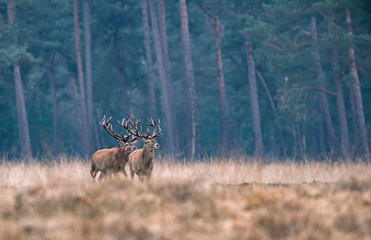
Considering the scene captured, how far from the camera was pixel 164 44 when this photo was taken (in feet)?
127

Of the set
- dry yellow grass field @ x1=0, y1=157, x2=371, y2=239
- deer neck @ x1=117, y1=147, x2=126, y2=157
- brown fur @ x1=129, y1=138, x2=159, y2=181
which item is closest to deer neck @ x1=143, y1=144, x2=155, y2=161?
brown fur @ x1=129, y1=138, x2=159, y2=181

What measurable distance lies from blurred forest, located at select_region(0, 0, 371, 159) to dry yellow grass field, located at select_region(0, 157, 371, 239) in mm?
17990

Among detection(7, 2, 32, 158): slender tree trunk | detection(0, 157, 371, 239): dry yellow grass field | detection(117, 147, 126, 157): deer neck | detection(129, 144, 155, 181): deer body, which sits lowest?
detection(0, 157, 371, 239): dry yellow grass field

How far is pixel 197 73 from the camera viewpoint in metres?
46.7

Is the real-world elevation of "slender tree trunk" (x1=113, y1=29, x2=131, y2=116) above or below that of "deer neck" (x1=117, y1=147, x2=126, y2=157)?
above

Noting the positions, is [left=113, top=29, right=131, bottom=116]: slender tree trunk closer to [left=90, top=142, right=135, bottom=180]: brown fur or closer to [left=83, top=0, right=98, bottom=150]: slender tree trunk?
[left=83, top=0, right=98, bottom=150]: slender tree trunk

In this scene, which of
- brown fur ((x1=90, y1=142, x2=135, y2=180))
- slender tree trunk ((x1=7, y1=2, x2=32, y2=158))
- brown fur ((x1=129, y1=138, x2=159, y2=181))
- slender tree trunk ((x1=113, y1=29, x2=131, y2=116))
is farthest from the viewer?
slender tree trunk ((x1=113, y1=29, x2=131, y2=116))

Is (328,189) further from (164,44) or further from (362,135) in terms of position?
(164,44)

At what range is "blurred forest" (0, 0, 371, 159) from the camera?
1292 inches

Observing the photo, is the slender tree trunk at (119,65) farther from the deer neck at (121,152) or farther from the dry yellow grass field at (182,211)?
the dry yellow grass field at (182,211)

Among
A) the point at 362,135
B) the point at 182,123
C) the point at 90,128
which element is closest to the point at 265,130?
the point at 182,123

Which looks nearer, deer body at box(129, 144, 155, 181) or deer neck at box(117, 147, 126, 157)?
deer body at box(129, 144, 155, 181)

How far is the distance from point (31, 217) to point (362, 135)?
75.3 feet

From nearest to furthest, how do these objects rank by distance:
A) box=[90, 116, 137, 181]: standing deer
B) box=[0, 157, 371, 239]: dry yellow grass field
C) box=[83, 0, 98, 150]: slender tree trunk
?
1. box=[0, 157, 371, 239]: dry yellow grass field
2. box=[90, 116, 137, 181]: standing deer
3. box=[83, 0, 98, 150]: slender tree trunk
